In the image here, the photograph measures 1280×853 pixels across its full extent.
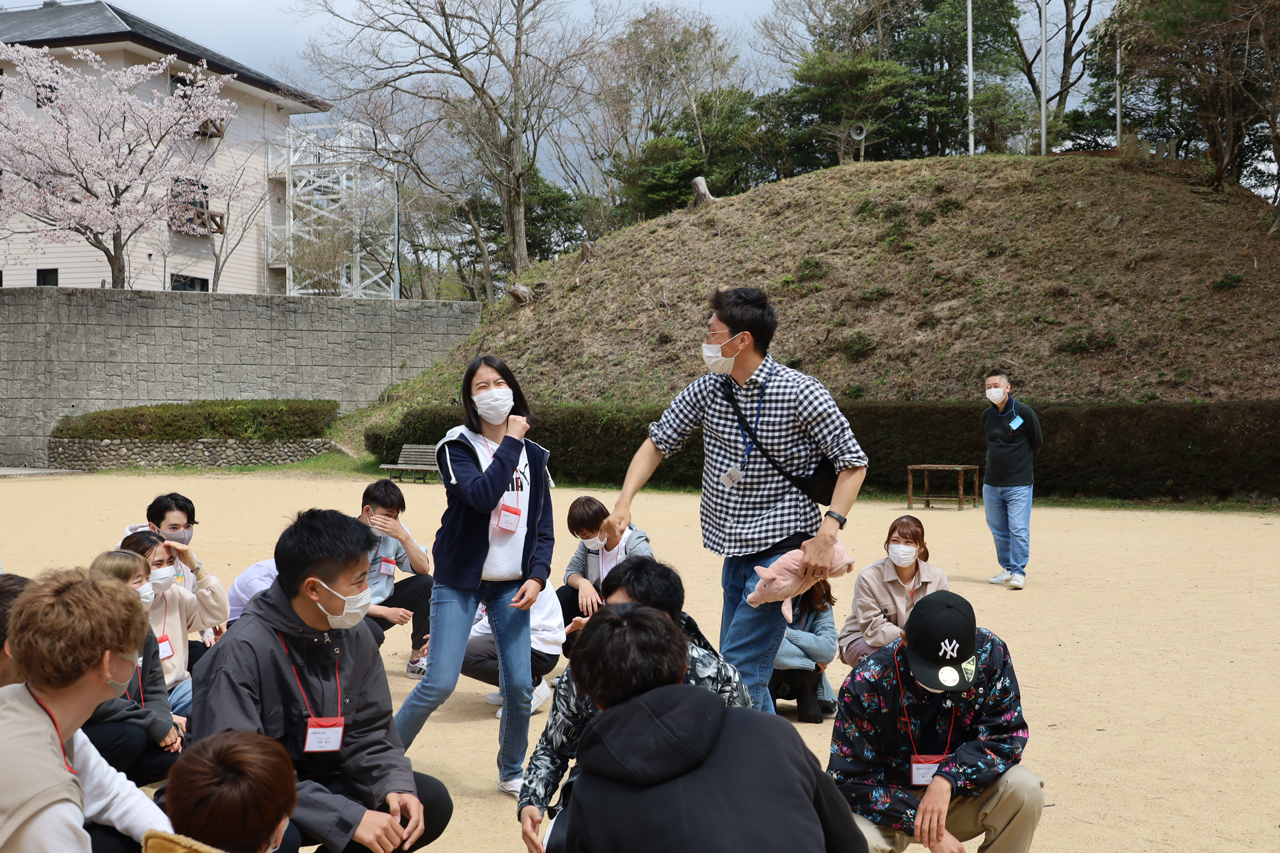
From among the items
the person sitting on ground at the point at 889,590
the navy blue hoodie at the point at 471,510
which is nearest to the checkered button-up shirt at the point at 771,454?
the navy blue hoodie at the point at 471,510

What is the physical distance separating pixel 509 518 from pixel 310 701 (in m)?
1.26

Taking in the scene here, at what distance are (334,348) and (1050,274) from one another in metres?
18.1

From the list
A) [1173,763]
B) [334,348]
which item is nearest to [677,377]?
[334,348]

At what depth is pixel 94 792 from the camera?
2.20 meters

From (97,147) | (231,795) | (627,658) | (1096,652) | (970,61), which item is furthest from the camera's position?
(970,61)

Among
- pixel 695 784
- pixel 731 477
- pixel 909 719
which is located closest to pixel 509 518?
pixel 731 477

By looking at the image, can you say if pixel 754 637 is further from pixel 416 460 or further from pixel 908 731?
pixel 416 460

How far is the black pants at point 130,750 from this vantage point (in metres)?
3.12

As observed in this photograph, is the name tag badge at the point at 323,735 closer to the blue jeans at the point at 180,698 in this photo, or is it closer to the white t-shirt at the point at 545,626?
the blue jeans at the point at 180,698

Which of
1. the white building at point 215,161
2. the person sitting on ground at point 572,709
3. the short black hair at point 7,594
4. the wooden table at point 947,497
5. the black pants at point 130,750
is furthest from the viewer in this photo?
the white building at point 215,161

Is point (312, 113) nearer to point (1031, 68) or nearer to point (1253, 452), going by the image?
point (1031, 68)

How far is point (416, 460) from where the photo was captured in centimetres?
1958

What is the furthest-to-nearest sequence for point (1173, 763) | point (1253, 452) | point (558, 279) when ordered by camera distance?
point (558, 279) → point (1253, 452) → point (1173, 763)

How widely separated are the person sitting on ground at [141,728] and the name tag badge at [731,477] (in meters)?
2.02
